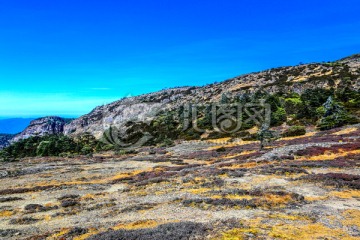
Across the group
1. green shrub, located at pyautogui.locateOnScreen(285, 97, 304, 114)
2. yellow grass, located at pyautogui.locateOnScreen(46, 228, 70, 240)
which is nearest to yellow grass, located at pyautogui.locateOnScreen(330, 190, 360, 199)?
yellow grass, located at pyautogui.locateOnScreen(46, 228, 70, 240)

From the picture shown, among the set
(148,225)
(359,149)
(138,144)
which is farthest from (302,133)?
(148,225)

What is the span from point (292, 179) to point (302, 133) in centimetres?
4215

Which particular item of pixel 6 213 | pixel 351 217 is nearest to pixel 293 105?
pixel 351 217

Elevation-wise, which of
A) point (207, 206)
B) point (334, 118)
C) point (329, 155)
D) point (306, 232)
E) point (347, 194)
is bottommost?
point (347, 194)

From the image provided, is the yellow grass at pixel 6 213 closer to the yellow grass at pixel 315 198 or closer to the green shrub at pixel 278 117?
the yellow grass at pixel 315 198

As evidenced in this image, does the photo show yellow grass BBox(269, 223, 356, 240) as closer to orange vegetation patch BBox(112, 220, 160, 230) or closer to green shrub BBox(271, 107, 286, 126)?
orange vegetation patch BBox(112, 220, 160, 230)

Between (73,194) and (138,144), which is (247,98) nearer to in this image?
(138,144)

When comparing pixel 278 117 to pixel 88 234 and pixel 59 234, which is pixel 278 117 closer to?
pixel 88 234

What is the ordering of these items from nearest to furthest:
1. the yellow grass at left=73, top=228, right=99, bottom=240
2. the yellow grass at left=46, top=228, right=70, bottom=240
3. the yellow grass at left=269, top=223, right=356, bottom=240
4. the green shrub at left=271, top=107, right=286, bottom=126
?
the yellow grass at left=269, top=223, right=356, bottom=240 → the yellow grass at left=73, top=228, right=99, bottom=240 → the yellow grass at left=46, top=228, right=70, bottom=240 → the green shrub at left=271, top=107, right=286, bottom=126

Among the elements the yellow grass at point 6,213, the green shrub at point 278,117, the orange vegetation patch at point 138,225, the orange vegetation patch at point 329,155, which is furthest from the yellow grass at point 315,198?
the green shrub at point 278,117

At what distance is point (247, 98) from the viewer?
111 meters

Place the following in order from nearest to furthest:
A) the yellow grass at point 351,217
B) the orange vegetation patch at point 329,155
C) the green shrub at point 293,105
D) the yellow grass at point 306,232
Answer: the yellow grass at point 306,232 → the yellow grass at point 351,217 → the orange vegetation patch at point 329,155 → the green shrub at point 293,105

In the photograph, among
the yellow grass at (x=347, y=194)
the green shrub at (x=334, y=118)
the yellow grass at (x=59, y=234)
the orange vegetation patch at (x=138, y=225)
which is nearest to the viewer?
the yellow grass at (x=59, y=234)

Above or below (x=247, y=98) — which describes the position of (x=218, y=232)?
below
